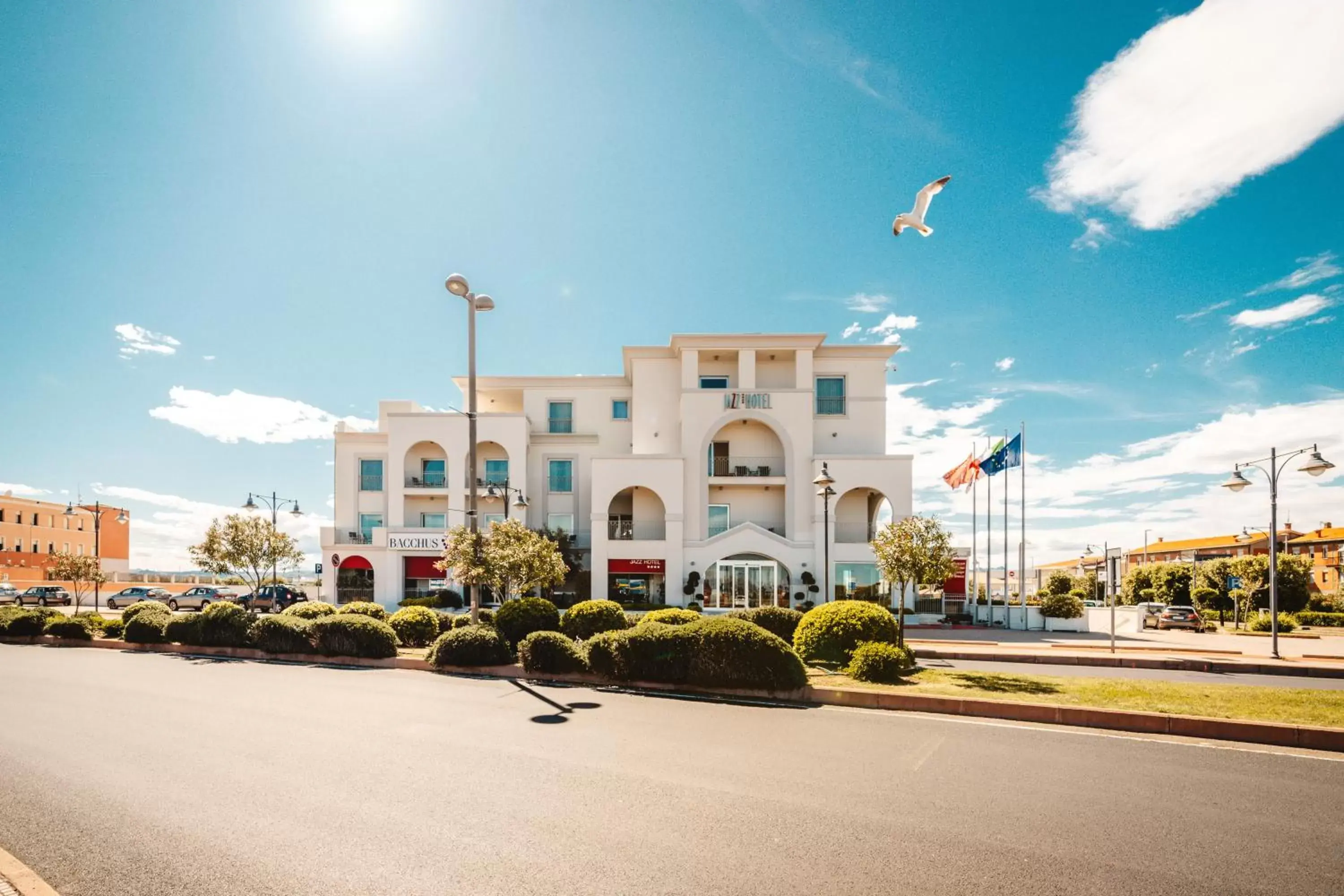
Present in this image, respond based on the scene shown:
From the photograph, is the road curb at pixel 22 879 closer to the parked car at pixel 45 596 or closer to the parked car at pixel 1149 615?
the parked car at pixel 1149 615

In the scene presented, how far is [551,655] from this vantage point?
41.4 feet

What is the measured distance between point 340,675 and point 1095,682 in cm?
1485

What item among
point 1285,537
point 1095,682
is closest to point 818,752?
point 1095,682

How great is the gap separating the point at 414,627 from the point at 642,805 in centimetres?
1258

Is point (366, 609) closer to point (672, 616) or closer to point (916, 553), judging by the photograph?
point (672, 616)

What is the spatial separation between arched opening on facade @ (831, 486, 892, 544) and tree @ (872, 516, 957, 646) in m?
18.4

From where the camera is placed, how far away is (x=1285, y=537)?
2849 inches

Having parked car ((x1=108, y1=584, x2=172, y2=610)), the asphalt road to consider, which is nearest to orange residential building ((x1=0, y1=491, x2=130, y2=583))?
parked car ((x1=108, y1=584, x2=172, y2=610))

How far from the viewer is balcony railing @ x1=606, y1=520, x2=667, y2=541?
111ft

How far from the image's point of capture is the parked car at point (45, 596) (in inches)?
1651

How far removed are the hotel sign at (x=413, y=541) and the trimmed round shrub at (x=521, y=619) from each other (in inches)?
785

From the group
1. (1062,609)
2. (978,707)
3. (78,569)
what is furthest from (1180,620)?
(78,569)

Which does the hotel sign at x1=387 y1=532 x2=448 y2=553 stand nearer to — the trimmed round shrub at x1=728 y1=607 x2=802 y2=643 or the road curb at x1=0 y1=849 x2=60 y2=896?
the trimmed round shrub at x1=728 y1=607 x2=802 y2=643

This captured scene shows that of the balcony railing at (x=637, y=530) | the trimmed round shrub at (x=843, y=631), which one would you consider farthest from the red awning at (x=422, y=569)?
the trimmed round shrub at (x=843, y=631)
